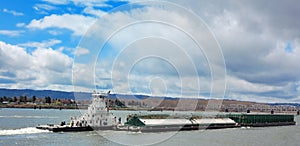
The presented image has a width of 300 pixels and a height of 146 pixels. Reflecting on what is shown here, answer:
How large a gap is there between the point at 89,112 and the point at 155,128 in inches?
436

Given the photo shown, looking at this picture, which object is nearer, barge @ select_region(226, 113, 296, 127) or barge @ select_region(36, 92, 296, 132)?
barge @ select_region(36, 92, 296, 132)

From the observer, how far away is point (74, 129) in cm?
5566

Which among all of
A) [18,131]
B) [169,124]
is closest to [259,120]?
[169,124]

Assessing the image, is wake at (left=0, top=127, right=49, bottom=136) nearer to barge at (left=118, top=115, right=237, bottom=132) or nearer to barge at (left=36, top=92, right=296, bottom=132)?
barge at (left=36, top=92, right=296, bottom=132)

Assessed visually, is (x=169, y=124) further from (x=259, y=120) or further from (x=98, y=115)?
(x=259, y=120)

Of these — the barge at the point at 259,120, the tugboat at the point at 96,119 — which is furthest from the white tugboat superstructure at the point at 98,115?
the barge at the point at 259,120


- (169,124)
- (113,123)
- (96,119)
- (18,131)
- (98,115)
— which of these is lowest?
(18,131)

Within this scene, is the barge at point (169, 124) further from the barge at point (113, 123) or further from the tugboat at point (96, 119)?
the tugboat at point (96, 119)

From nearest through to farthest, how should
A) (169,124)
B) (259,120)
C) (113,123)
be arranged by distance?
(113,123) → (169,124) → (259,120)

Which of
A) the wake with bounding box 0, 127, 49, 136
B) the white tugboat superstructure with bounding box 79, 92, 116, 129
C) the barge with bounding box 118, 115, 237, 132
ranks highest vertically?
the white tugboat superstructure with bounding box 79, 92, 116, 129

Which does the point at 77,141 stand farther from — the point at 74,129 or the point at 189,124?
the point at 189,124

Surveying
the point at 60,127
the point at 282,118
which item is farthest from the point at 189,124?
the point at 282,118

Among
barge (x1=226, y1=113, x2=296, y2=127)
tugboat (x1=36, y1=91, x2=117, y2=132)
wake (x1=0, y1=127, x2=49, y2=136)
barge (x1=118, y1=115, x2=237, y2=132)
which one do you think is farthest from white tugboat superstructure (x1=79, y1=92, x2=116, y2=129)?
barge (x1=226, y1=113, x2=296, y2=127)

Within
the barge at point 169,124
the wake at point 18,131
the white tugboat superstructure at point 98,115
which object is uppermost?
the white tugboat superstructure at point 98,115
